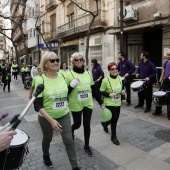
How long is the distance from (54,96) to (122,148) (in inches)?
77.2

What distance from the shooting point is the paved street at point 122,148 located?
3.85 metres

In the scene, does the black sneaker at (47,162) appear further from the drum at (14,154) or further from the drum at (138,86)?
the drum at (138,86)

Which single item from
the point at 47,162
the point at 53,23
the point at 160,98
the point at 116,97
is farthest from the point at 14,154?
the point at 53,23

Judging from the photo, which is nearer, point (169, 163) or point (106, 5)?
point (169, 163)

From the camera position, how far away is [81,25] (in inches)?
741

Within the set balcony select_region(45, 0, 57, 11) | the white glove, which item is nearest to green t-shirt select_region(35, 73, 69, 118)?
the white glove

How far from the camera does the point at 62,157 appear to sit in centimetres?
414

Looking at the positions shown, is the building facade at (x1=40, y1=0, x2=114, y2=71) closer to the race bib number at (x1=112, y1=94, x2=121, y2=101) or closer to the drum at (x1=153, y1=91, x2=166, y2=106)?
the drum at (x1=153, y1=91, x2=166, y2=106)

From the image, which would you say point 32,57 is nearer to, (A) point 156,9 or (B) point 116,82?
(A) point 156,9

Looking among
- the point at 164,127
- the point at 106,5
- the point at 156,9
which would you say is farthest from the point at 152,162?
the point at 106,5

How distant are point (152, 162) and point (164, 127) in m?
1.99

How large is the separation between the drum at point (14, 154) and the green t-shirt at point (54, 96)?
30.4 inches

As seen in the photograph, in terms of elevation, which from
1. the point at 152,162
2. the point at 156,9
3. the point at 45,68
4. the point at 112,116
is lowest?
the point at 152,162

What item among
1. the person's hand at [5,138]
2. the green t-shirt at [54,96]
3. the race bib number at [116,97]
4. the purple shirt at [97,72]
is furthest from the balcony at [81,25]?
the person's hand at [5,138]
